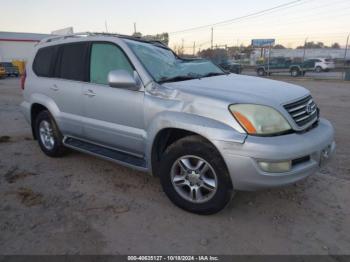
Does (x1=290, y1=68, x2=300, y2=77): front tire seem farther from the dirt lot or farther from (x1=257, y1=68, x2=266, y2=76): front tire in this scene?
the dirt lot

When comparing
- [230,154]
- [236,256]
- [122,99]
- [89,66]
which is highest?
[89,66]

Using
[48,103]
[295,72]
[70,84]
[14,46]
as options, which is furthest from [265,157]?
[14,46]

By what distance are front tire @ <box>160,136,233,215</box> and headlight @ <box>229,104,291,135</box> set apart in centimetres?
39

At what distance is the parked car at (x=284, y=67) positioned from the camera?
2718cm

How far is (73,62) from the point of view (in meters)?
4.34

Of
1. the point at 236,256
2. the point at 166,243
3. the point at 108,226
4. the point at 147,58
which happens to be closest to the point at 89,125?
the point at 147,58

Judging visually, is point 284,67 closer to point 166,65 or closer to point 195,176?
point 166,65

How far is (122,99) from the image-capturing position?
357 centimetres

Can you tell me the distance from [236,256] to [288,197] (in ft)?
4.34

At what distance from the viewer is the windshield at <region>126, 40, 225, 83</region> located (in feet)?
11.7

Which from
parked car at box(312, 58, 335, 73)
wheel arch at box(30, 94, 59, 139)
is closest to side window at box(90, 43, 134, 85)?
wheel arch at box(30, 94, 59, 139)

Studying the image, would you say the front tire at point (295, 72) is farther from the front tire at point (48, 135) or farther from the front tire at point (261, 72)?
the front tire at point (48, 135)

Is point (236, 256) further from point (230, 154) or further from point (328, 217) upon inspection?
point (328, 217)

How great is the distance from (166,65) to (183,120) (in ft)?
3.53
